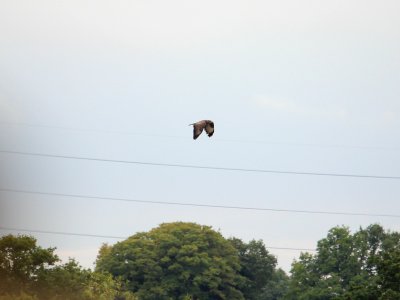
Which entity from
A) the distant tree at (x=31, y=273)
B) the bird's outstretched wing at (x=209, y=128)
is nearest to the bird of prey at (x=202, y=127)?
the bird's outstretched wing at (x=209, y=128)

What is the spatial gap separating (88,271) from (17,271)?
4019 centimetres

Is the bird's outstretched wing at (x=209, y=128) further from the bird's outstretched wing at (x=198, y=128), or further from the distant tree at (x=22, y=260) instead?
the distant tree at (x=22, y=260)

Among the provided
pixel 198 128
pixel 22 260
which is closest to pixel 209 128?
pixel 198 128

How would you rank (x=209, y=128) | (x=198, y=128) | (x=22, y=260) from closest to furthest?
(x=209, y=128) → (x=198, y=128) → (x=22, y=260)

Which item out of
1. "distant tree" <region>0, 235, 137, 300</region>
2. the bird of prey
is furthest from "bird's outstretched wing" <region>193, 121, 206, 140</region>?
"distant tree" <region>0, 235, 137, 300</region>

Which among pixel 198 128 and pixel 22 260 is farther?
pixel 22 260

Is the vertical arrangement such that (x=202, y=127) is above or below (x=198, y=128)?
above

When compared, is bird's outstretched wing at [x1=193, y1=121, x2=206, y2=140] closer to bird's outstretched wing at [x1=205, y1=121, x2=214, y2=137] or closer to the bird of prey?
the bird of prey

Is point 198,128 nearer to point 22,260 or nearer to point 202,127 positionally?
point 202,127

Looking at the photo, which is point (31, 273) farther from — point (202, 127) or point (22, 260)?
point (202, 127)

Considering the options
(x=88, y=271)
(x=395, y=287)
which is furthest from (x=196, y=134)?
(x=88, y=271)

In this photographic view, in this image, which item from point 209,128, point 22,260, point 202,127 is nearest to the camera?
point 209,128

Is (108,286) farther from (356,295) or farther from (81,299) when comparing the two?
(356,295)

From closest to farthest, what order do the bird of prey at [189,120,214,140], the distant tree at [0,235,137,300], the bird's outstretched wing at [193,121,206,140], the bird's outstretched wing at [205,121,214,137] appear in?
the bird's outstretched wing at [205,121,214,137] < the bird of prey at [189,120,214,140] < the bird's outstretched wing at [193,121,206,140] < the distant tree at [0,235,137,300]
